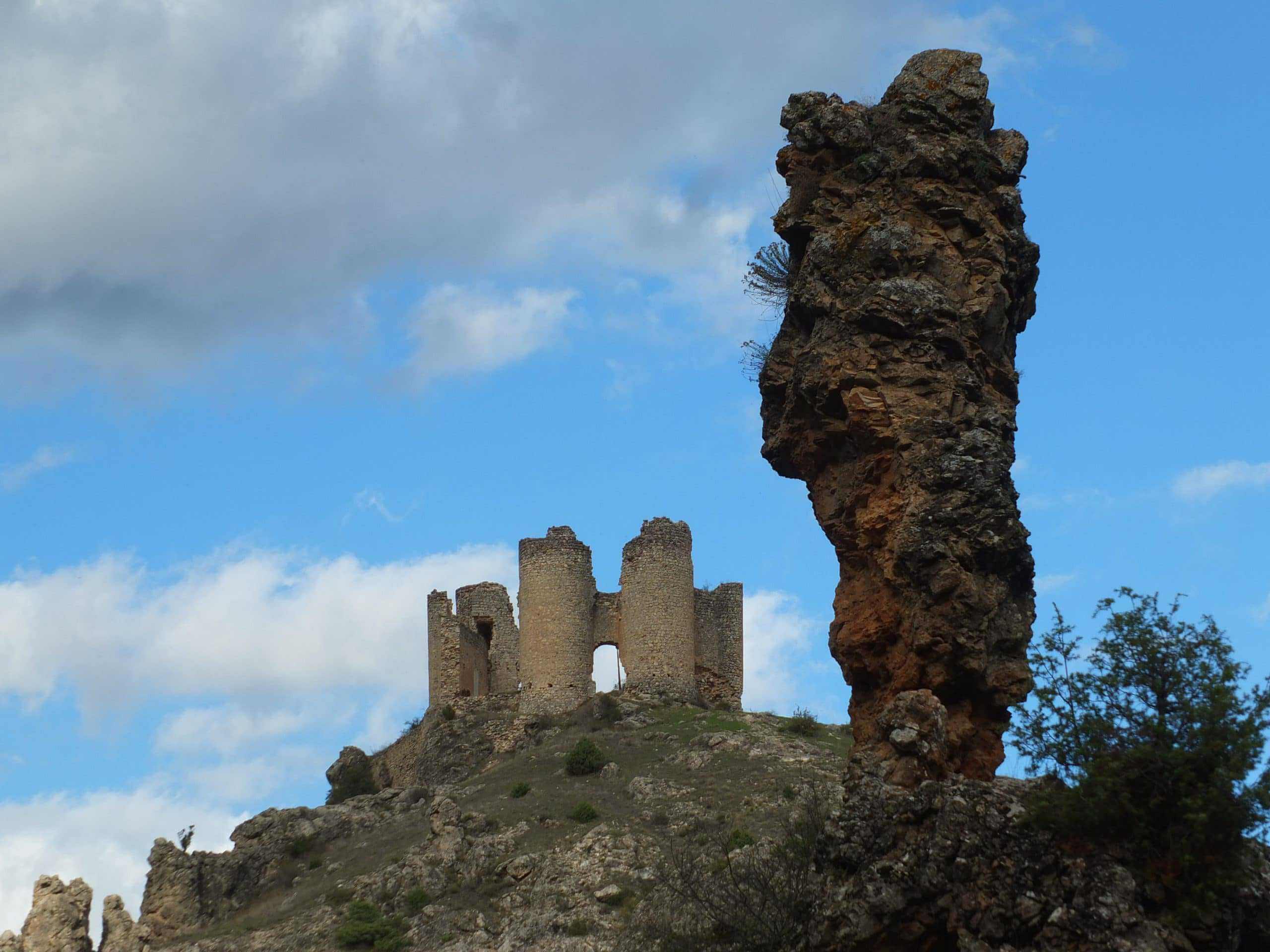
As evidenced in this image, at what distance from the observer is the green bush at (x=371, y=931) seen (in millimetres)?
32281

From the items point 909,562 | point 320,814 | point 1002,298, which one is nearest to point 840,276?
point 1002,298

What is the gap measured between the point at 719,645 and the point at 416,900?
18989 millimetres

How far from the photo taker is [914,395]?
1447cm

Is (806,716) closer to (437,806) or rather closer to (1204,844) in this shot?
(437,806)

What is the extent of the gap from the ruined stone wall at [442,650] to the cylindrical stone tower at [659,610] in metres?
5.67

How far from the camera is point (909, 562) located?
45.1 feet

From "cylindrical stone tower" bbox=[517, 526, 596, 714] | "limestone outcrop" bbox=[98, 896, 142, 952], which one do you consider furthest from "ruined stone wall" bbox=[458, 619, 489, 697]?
"limestone outcrop" bbox=[98, 896, 142, 952]

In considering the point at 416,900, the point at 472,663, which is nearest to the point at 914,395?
the point at 416,900

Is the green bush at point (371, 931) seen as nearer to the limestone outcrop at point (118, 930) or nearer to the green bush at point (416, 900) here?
the green bush at point (416, 900)

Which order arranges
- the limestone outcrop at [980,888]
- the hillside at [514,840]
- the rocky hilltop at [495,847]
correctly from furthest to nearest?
the rocky hilltop at [495,847] < the hillside at [514,840] < the limestone outcrop at [980,888]

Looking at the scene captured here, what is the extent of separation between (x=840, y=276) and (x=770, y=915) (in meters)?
6.07

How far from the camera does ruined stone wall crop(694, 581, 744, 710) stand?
50.8 m

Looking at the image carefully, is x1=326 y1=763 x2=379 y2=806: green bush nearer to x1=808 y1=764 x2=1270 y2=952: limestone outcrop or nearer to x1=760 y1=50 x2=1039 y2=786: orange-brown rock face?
x1=760 y1=50 x2=1039 y2=786: orange-brown rock face


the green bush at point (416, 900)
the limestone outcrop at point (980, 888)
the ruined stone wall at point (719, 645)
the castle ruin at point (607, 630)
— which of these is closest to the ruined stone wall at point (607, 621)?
the castle ruin at point (607, 630)
